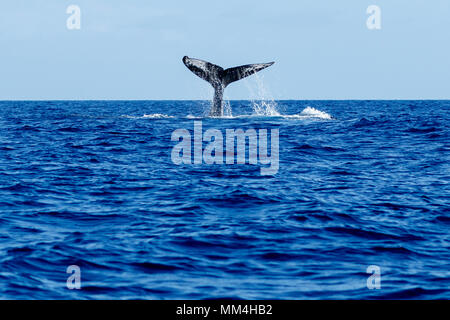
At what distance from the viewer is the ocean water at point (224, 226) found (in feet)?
25.9

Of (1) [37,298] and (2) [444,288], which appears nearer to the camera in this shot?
(1) [37,298]

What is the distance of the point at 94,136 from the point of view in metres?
26.6

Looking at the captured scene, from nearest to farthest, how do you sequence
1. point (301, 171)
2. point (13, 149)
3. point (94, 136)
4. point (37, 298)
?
point (37, 298) → point (301, 171) → point (13, 149) → point (94, 136)

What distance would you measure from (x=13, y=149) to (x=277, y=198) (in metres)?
12.7

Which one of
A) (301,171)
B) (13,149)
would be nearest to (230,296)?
(301,171)

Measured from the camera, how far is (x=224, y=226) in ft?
35.8

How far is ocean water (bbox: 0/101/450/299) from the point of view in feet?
25.9

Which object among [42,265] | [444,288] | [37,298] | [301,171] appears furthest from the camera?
[301,171]

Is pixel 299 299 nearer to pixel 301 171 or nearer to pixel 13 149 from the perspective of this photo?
pixel 301 171
